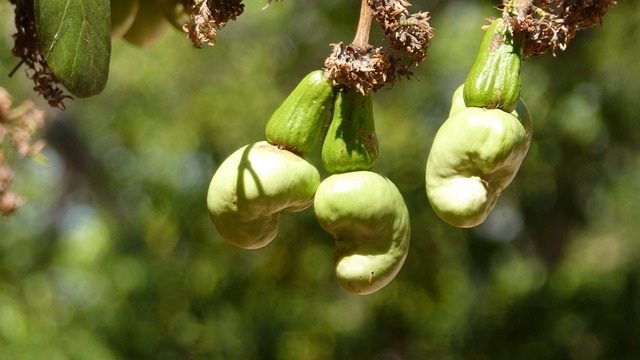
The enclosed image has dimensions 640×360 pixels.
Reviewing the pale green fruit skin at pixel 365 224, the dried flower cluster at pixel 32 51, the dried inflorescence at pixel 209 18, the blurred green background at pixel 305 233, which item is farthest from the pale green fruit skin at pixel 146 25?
the blurred green background at pixel 305 233

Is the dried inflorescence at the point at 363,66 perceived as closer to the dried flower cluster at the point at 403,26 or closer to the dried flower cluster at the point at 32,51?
the dried flower cluster at the point at 403,26

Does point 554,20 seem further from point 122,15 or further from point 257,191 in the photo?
point 122,15

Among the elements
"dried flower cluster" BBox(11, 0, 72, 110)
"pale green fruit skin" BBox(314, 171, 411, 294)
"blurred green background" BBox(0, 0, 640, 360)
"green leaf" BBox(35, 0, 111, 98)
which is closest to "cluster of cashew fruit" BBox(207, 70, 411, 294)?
"pale green fruit skin" BBox(314, 171, 411, 294)

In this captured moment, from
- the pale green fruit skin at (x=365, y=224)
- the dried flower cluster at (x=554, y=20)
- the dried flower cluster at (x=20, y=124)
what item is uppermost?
the dried flower cluster at (x=554, y=20)

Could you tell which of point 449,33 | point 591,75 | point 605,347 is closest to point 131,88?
point 449,33

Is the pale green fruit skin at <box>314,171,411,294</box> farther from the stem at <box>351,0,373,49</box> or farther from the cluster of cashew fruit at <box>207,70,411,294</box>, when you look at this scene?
the stem at <box>351,0,373,49</box>
